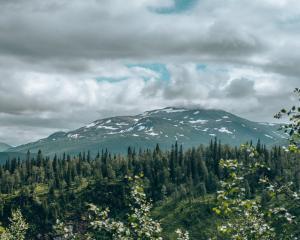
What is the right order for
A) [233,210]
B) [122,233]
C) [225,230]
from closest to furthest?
[225,230] → [233,210] → [122,233]

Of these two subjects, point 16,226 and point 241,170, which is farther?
point 16,226

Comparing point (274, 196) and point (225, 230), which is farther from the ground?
point (274, 196)

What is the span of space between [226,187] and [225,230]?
4.15ft

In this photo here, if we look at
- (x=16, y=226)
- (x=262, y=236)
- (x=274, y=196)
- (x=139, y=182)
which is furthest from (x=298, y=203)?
(x=16, y=226)

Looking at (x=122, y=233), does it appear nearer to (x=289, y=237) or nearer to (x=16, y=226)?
(x=289, y=237)

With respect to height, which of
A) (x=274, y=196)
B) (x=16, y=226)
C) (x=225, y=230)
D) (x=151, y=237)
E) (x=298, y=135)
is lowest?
(x=16, y=226)

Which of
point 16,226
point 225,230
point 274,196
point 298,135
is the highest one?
point 298,135

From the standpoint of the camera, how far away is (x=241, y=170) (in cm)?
1408

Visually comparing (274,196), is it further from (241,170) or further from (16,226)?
(16,226)

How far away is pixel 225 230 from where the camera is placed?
13445 millimetres

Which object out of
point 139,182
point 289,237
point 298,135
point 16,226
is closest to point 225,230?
point 289,237

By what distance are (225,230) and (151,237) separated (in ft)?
18.0

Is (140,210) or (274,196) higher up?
(274,196)

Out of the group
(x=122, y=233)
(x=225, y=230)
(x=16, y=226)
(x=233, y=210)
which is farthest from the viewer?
(x=16, y=226)
